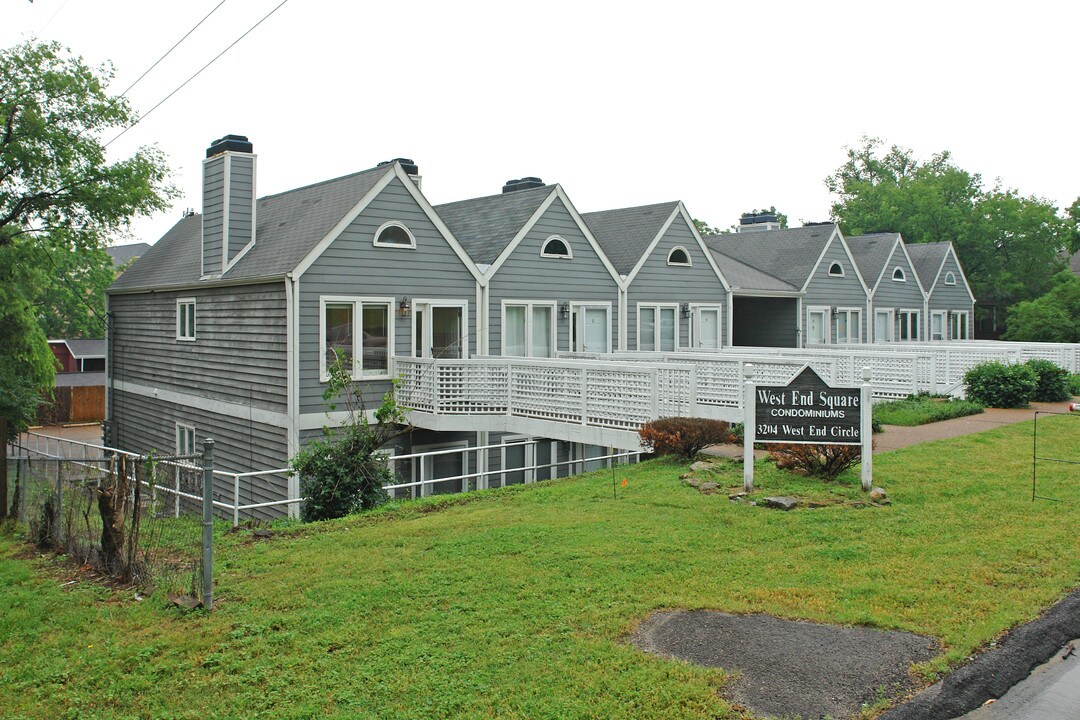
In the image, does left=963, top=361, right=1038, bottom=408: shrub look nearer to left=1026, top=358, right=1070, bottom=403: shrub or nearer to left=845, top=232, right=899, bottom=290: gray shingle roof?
left=1026, top=358, right=1070, bottom=403: shrub

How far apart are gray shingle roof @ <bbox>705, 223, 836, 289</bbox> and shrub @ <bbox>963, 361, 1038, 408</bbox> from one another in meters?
8.63

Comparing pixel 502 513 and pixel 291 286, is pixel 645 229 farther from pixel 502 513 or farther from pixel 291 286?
pixel 502 513

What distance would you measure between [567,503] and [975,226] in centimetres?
4350

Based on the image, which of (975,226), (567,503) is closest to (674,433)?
(567,503)

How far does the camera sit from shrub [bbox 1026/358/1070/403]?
22.4 m

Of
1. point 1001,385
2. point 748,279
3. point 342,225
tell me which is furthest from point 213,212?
point 1001,385

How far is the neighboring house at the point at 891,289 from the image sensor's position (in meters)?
34.0

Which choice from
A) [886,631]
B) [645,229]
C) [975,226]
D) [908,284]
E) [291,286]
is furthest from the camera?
[975,226]

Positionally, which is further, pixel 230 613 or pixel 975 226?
pixel 975 226

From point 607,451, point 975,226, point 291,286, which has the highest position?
point 975,226

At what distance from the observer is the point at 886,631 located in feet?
21.5

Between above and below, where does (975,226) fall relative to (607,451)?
above

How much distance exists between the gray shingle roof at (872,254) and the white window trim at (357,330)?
21.5m

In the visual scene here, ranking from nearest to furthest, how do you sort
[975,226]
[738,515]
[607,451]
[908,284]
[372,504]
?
[738,515], [372,504], [607,451], [908,284], [975,226]
